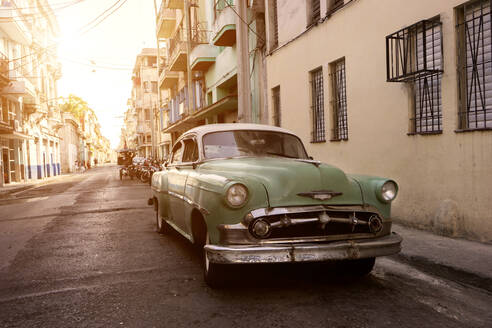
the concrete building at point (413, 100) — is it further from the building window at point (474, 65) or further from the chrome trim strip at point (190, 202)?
the chrome trim strip at point (190, 202)

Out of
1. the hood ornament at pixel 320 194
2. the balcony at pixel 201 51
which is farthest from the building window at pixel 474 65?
the balcony at pixel 201 51

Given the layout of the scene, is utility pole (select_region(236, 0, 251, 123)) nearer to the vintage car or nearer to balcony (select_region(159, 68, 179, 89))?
the vintage car

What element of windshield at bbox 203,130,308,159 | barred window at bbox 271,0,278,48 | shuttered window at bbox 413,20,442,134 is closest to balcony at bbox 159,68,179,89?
barred window at bbox 271,0,278,48

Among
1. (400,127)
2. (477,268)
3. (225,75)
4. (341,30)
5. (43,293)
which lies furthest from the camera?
(225,75)

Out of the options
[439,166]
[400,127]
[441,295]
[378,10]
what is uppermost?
[378,10]

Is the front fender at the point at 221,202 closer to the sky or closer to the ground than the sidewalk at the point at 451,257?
closer to the sky

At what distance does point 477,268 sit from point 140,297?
3484 millimetres

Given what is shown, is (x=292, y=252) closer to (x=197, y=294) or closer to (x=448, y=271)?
(x=197, y=294)

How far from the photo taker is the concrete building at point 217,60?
1090cm

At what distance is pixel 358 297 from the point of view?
3947 mm

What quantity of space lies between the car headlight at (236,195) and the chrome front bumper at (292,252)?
38 centimetres

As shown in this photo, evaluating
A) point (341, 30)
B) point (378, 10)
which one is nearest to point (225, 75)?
point (341, 30)

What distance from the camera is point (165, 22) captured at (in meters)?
31.6

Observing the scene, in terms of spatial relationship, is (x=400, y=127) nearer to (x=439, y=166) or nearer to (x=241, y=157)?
(x=439, y=166)
